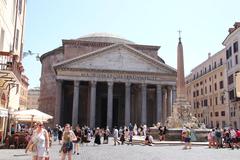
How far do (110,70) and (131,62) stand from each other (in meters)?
2.95

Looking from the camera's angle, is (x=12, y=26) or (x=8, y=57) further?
(x=12, y=26)

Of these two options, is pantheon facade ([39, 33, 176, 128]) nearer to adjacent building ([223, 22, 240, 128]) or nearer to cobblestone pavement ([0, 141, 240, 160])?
adjacent building ([223, 22, 240, 128])

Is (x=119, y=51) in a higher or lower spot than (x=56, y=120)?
higher

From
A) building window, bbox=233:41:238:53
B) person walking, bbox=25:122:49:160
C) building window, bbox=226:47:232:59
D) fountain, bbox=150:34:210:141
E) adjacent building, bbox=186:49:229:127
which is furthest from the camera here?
adjacent building, bbox=186:49:229:127

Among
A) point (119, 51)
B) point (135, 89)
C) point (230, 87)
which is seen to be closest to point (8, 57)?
point (119, 51)

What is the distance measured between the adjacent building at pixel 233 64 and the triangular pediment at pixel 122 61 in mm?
7506

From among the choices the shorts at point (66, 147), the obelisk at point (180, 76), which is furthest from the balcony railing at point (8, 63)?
the obelisk at point (180, 76)

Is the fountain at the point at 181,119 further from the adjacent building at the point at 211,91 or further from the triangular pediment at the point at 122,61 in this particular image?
the adjacent building at the point at 211,91

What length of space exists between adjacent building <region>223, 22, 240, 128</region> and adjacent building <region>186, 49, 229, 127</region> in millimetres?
1897

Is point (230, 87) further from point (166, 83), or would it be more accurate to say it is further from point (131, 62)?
point (131, 62)

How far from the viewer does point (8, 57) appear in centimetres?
1292

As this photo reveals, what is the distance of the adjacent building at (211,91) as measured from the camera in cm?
4277

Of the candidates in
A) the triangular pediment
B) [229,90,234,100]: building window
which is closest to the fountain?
the triangular pediment

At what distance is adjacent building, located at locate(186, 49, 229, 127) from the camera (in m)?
42.8
